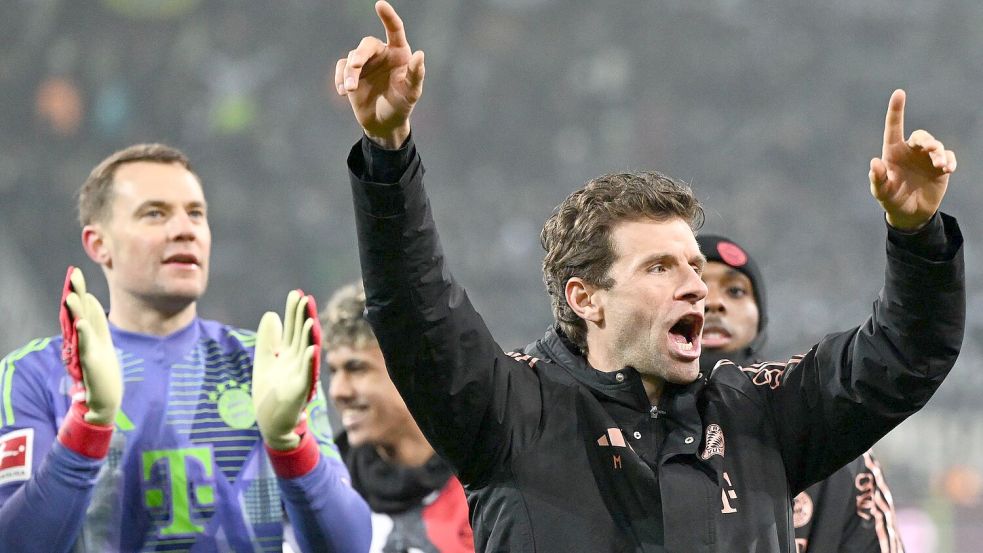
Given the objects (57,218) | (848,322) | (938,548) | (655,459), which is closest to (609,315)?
(655,459)

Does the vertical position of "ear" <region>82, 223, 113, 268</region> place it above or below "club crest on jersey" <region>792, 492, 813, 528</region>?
above

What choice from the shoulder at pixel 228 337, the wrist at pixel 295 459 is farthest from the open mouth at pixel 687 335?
the shoulder at pixel 228 337

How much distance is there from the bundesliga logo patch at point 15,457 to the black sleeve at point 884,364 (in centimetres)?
155

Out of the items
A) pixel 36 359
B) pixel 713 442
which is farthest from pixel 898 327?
pixel 36 359

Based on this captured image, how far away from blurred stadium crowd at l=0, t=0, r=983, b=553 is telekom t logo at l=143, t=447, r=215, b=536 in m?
5.47

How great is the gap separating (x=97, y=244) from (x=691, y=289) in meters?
1.62

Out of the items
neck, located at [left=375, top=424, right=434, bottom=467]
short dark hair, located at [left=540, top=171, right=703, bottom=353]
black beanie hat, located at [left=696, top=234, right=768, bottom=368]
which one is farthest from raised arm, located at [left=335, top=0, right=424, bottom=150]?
neck, located at [left=375, top=424, right=434, bottom=467]

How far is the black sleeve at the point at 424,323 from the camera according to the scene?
169 cm

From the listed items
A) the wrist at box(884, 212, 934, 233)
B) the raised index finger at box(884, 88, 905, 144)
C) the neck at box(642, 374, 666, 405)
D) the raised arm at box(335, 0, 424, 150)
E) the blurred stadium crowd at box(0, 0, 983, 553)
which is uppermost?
the blurred stadium crowd at box(0, 0, 983, 553)

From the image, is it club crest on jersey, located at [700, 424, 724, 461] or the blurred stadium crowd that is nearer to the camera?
club crest on jersey, located at [700, 424, 724, 461]

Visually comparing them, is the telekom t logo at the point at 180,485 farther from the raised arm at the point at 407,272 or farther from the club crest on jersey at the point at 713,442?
the club crest on jersey at the point at 713,442

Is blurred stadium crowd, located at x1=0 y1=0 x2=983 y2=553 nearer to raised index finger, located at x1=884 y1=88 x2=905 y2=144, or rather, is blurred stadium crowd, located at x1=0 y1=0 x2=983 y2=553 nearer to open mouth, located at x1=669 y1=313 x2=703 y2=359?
open mouth, located at x1=669 y1=313 x2=703 y2=359

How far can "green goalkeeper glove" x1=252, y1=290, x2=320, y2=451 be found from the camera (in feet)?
8.07

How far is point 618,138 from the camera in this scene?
28.8ft
